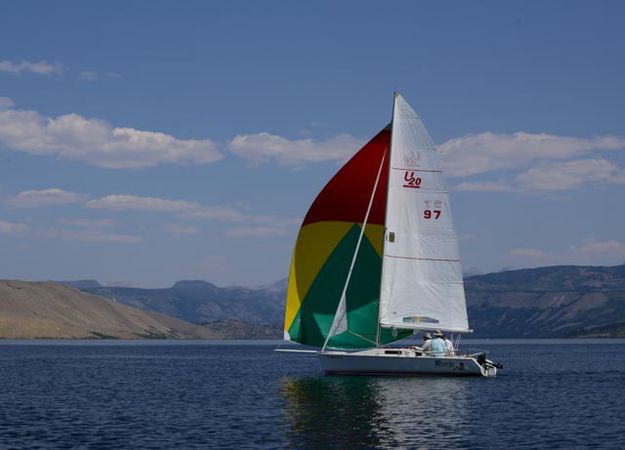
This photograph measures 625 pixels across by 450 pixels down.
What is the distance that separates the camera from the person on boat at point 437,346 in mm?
61688

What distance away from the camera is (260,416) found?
45125mm

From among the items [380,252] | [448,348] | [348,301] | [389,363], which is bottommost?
[389,363]

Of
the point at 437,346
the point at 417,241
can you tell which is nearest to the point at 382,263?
the point at 417,241

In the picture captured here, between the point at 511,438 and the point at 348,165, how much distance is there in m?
28.3

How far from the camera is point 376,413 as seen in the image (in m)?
45.6

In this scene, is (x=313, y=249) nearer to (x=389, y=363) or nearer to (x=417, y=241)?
(x=417, y=241)

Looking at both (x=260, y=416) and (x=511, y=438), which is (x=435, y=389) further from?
(x=511, y=438)

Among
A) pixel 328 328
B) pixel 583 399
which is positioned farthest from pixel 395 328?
pixel 583 399

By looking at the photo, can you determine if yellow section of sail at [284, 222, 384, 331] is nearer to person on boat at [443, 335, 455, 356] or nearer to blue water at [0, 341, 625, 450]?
blue water at [0, 341, 625, 450]

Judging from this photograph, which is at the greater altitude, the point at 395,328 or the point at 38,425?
the point at 395,328

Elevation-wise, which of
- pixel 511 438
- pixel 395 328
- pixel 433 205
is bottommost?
pixel 511 438

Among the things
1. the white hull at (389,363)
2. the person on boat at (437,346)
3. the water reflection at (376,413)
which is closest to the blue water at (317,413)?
the water reflection at (376,413)

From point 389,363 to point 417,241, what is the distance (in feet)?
26.1

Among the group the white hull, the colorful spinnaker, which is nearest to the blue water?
the white hull
